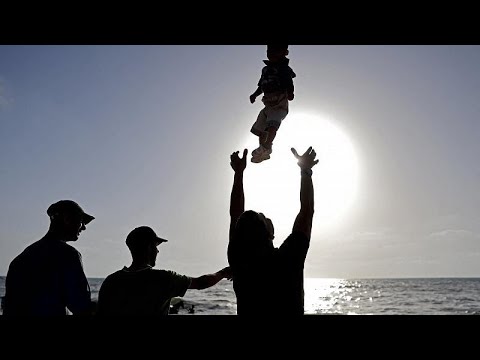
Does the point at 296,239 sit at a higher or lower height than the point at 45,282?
higher

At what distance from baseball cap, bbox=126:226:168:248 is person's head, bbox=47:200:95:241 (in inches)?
12.0

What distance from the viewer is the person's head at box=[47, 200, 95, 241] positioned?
3.12 meters

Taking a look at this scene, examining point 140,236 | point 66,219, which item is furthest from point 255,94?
point 66,219

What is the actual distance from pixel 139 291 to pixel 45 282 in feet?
1.68

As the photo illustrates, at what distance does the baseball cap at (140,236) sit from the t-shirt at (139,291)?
0.24 meters

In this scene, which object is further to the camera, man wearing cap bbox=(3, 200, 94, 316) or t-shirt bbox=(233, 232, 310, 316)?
man wearing cap bbox=(3, 200, 94, 316)

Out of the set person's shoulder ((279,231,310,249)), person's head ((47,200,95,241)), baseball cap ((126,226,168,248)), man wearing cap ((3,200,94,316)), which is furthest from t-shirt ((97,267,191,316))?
person's shoulder ((279,231,310,249))

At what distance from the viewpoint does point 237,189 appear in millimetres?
2969

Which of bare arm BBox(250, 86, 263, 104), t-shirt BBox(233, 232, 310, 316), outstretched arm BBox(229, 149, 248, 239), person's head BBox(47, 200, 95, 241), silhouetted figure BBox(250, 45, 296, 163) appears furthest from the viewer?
bare arm BBox(250, 86, 263, 104)

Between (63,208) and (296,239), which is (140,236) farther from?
(296,239)

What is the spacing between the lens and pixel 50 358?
1.52 meters

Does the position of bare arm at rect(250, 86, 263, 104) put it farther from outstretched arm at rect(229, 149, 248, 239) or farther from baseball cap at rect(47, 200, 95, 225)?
baseball cap at rect(47, 200, 95, 225)
